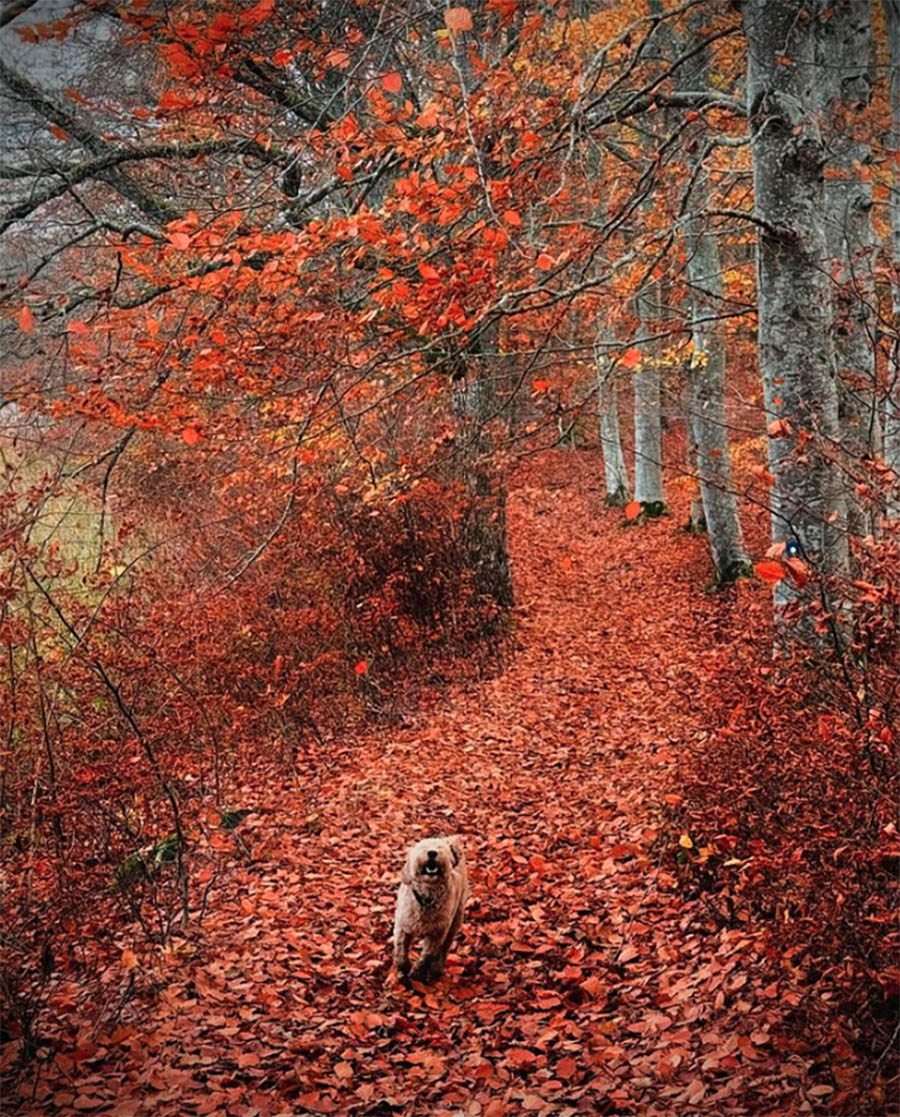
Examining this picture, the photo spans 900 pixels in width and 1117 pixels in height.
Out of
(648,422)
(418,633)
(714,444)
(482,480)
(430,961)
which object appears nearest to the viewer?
(430,961)

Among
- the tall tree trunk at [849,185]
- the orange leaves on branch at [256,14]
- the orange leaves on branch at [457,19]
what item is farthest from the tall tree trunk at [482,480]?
the orange leaves on branch at [457,19]

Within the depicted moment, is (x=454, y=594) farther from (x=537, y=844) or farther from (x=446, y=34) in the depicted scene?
(x=446, y=34)

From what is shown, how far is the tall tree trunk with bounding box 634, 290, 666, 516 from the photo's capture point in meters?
17.0

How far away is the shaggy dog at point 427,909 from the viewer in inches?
210

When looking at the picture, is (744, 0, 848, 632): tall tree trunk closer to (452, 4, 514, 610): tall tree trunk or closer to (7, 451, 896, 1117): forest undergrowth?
(7, 451, 896, 1117): forest undergrowth

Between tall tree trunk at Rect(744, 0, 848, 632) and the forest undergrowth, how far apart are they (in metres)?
1.42

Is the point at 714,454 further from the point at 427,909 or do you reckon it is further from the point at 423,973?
the point at 423,973

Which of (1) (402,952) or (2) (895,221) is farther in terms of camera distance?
(2) (895,221)

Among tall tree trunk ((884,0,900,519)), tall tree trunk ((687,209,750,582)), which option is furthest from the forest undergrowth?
tall tree trunk ((687,209,750,582))

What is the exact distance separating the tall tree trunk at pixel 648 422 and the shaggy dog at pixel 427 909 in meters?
11.6

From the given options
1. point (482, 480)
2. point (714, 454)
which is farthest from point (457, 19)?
point (714, 454)

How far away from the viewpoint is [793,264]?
6895 millimetres

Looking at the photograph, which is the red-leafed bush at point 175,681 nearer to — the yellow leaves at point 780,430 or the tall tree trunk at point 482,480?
the tall tree trunk at point 482,480

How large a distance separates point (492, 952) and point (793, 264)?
218 inches
